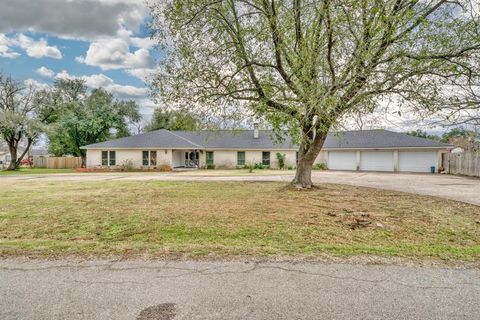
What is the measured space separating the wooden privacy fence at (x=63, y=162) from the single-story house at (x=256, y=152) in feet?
32.1

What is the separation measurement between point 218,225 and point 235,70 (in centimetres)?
635

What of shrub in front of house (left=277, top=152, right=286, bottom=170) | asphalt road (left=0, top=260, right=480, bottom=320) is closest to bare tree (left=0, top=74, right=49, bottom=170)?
shrub in front of house (left=277, top=152, right=286, bottom=170)

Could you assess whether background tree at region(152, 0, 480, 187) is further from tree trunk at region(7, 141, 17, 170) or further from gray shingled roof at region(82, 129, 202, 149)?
tree trunk at region(7, 141, 17, 170)

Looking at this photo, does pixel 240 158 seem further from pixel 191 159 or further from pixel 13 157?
pixel 13 157

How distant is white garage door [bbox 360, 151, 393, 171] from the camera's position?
27592 millimetres

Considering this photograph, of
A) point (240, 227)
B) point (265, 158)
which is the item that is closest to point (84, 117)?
point (265, 158)

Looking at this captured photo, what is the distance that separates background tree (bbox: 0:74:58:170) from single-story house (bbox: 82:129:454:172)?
8238mm

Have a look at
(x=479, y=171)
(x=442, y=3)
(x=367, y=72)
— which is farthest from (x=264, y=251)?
(x=479, y=171)

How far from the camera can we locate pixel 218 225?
654 centimetres

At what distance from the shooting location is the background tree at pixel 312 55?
7.96 m

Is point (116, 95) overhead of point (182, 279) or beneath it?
overhead

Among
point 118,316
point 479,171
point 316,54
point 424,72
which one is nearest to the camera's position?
point 118,316

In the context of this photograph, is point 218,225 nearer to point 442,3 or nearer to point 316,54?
point 316,54

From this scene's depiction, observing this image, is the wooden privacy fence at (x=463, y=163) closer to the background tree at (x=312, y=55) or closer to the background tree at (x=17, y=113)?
the background tree at (x=312, y=55)
